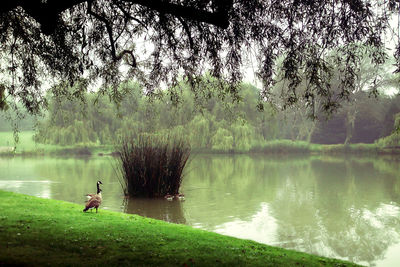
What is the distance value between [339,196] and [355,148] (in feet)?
75.0

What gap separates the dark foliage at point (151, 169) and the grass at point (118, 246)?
13.6 ft

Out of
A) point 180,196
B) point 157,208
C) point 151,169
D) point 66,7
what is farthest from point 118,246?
point 180,196

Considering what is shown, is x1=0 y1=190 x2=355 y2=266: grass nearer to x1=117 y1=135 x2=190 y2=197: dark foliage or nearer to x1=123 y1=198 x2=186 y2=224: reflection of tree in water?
x1=123 y1=198 x2=186 y2=224: reflection of tree in water

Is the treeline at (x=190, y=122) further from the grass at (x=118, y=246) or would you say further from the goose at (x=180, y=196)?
the grass at (x=118, y=246)

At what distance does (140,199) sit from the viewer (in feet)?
33.1

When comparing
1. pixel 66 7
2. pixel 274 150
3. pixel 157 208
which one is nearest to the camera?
pixel 66 7

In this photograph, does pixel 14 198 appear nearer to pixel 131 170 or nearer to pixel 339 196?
pixel 131 170

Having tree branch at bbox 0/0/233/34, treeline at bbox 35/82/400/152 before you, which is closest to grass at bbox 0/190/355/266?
tree branch at bbox 0/0/233/34

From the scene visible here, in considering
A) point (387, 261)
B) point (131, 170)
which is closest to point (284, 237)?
point (387, 261)

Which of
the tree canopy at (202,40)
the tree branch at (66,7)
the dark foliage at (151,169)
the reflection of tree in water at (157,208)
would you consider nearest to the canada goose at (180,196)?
the dark foliage at (151,169)

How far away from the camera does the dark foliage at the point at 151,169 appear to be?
10.1 m

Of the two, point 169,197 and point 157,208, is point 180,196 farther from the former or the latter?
point 157,208

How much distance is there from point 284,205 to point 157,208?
3104 mm

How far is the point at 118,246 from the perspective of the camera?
4371 mm
